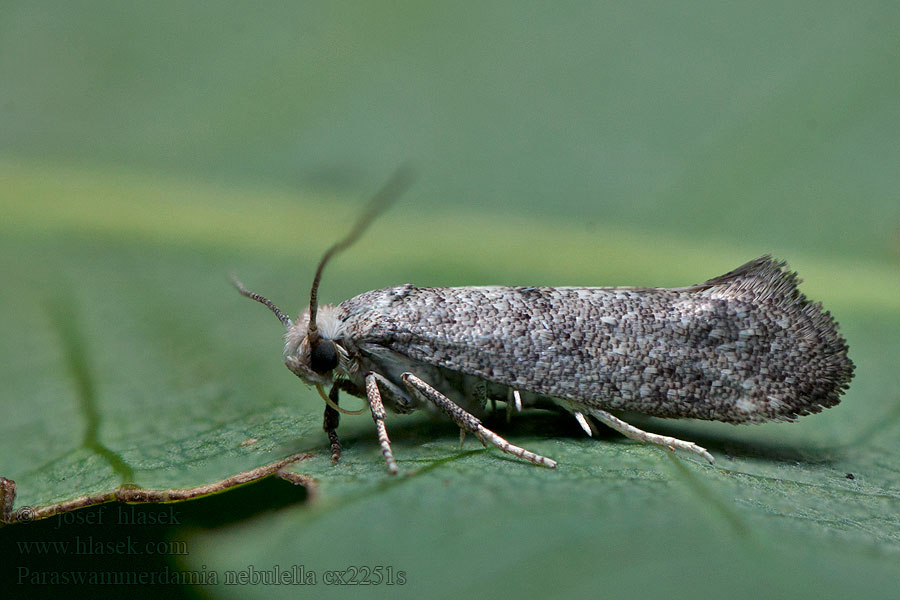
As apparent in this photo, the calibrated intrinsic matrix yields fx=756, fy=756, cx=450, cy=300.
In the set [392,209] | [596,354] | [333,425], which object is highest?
[392,209]

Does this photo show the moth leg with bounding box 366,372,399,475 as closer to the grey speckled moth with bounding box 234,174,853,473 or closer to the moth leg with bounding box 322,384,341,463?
the grey speckled moth with bounding box 234,174,853,473

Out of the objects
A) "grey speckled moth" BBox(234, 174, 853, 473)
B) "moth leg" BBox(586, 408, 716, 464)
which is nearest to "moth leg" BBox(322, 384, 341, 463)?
"grey speckled moth" BBox(234, 174, 853, 473)

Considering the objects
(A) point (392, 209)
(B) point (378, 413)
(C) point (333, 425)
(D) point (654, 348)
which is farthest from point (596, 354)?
(A) point (392, 209)

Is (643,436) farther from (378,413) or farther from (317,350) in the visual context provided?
(317,350)

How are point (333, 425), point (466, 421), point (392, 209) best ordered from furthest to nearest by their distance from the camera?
1. point (392, 209)
2. point (333, 425)
3. point (466, 421)

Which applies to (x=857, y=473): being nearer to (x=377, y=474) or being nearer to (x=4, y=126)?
(x=377, y=474)

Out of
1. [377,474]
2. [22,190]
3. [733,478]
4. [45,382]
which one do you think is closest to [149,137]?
[22,190]
